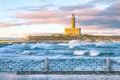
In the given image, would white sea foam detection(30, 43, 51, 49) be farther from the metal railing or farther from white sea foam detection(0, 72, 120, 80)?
white sea foam detection(0, 72, 120, 80)

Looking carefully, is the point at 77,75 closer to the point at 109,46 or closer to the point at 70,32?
the point at 70,32

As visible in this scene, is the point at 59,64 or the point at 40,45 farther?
the point at 40,45

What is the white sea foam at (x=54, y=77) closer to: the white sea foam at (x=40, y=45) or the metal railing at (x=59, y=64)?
the metal railing at (x=59, y=64)

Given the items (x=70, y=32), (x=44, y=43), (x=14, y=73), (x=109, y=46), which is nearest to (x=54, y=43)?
(x=44, y=43)

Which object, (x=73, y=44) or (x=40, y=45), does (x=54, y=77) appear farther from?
(x=40, y=45)

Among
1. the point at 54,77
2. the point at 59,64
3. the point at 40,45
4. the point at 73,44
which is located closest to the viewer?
the point at 54,77

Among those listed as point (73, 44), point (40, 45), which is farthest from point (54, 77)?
point (40, 45)

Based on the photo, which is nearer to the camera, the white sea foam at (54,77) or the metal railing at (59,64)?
the white sea foam at (54,77)

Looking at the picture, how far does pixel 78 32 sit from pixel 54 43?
1604cm

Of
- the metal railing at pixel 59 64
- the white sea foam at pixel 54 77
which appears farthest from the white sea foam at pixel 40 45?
the white sea foam at pixel 54 77

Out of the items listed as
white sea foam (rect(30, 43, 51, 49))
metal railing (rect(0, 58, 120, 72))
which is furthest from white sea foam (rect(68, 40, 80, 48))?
metal railing (rect(0, 58, 120, 72))

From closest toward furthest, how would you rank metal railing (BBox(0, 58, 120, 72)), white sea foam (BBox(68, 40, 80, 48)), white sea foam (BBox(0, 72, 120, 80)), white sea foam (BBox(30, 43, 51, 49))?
1. white sea foam (BBox(0, 72, 120, 80))
2. metal railing (BBox(0, 58, 120, 72))
3. white sea foam (BBox(68, 40, 80, 48))
4. white sea foam (BBox(30, 43, 51, 49))

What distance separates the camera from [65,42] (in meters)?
51.8

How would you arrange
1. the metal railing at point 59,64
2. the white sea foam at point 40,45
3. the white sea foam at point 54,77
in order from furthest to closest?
the white sea foam at point 40,45, the metal railing at point 59,64, the white sea foam at point 54,77
